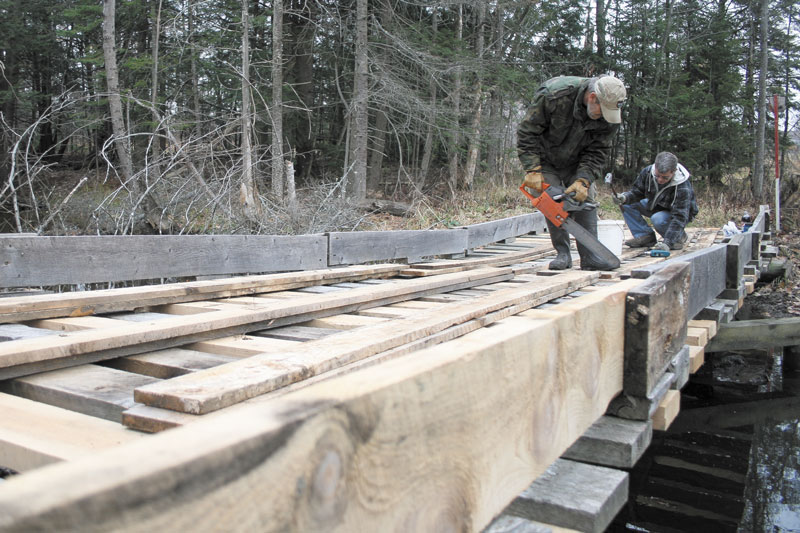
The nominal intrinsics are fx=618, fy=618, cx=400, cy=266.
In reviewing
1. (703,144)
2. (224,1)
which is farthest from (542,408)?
(703,144)

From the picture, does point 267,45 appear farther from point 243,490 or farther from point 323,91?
point 243,490

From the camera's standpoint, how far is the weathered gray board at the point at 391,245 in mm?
6340

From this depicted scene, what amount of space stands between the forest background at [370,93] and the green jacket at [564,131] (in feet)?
12.2

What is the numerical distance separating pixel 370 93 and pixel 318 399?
1484cm

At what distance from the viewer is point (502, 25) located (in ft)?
69.7

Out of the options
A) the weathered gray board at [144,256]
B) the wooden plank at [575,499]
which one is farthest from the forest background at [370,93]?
the wooden plank at [575,499]

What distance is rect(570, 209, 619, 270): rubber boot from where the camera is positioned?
18.5ft

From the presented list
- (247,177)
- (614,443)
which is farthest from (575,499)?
(247,177)

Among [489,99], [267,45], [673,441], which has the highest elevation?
[267,45]

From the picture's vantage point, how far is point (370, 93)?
15102mm

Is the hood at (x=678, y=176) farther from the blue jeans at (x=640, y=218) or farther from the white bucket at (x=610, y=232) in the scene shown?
the white bucket at (x=610, y=232)

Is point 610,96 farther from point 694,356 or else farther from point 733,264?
point 733,264

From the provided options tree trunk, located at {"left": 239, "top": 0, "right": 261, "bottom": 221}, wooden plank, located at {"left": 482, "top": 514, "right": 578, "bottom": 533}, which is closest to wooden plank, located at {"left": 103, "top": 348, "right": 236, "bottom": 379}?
wooden plank, located at {"left": 482, "top": 514, "right": 578, "bottom": 533}

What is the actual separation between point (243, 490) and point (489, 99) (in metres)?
21.9
